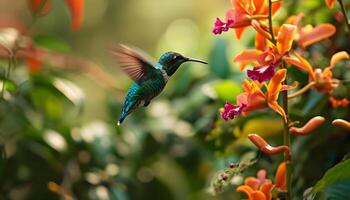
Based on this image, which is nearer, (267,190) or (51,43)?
(267,190)

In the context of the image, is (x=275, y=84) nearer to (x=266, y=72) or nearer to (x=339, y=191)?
(x=266, y=72)

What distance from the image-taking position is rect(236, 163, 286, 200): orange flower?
3.16ft

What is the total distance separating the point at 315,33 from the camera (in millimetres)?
1081

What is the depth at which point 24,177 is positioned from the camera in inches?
63.0

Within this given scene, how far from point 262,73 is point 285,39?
0.06 metres

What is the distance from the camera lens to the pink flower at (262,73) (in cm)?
90

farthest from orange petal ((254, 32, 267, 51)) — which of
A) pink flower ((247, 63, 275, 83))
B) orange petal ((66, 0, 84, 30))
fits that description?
orange petal ((66, 0, 84, 30))

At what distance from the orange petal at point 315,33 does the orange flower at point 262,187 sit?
0.68 feet

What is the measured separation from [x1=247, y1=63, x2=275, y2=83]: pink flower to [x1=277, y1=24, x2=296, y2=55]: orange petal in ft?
0.11

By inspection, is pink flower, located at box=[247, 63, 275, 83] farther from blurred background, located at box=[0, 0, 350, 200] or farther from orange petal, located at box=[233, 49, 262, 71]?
blurred background, located at box=[0, 0, 350, 200]

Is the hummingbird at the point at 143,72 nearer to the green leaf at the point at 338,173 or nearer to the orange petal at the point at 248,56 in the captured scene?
the orange petal at the point at 248,56

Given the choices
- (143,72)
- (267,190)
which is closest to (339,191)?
(267,190)

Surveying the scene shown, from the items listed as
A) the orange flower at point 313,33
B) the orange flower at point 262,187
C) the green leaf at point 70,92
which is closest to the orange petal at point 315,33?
the orange flower at point 313,33

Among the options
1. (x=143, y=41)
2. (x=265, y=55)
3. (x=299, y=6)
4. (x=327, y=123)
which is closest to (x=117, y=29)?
(x=143, y=41)
